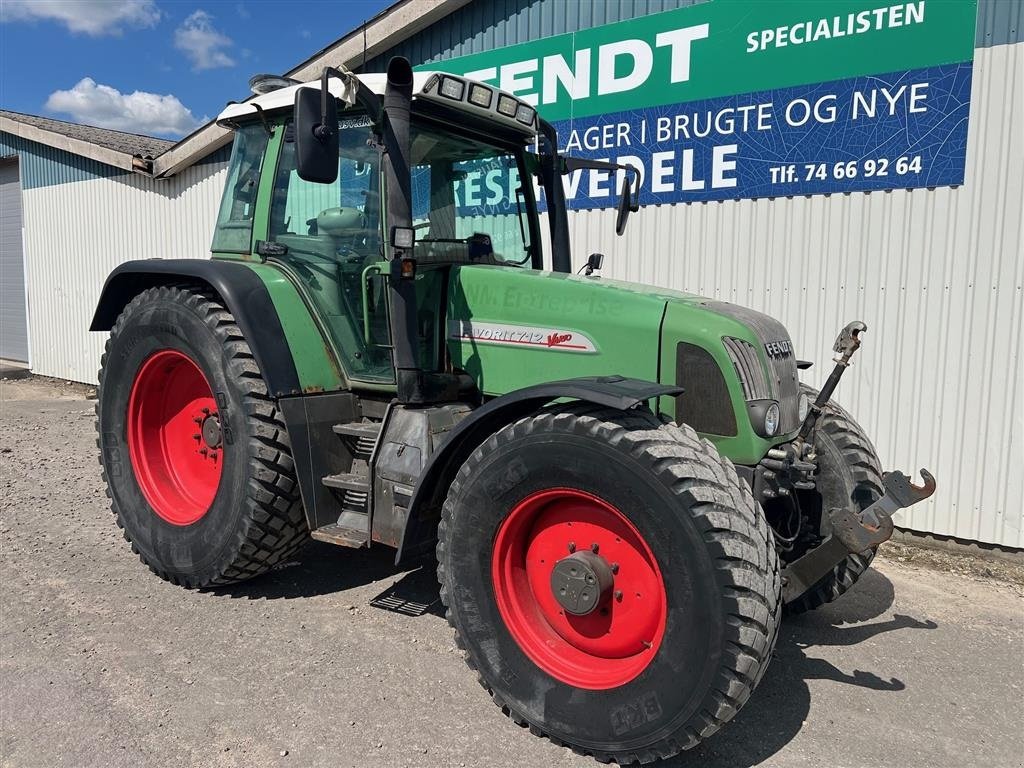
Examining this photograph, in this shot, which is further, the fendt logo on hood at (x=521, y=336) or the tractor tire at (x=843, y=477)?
the tractor tire at (x=843, y=477)

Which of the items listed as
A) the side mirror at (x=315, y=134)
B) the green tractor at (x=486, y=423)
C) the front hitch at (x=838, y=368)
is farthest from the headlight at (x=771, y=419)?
the side mirror at (x=315, y=134)

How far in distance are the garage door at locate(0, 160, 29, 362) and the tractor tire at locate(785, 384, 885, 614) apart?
1293 centimetres

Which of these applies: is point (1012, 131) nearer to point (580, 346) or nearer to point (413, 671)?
point (580, 346)

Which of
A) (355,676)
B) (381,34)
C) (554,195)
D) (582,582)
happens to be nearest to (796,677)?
(582,582)

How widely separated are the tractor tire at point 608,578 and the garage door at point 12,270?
12464 mm

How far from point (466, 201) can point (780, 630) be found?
2737 mm

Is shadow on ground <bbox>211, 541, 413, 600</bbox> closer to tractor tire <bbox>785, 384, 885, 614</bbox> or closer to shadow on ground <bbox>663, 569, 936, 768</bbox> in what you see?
shadow on ground <bbox>663, 569, 936, 768</bbox>

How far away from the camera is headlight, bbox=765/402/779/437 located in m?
3.12

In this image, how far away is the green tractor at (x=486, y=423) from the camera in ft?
8.77

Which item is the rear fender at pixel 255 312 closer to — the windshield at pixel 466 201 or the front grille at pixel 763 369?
the windshield at pixel 466 201

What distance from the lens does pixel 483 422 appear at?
319 centimetres

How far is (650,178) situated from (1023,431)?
314 centimetres

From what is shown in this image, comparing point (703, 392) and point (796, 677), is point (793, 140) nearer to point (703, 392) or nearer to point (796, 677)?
point (703, 392)

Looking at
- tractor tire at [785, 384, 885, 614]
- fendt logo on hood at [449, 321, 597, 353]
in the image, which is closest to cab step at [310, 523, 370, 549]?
fendt logo on hood at [449, 321, 597, 353]
